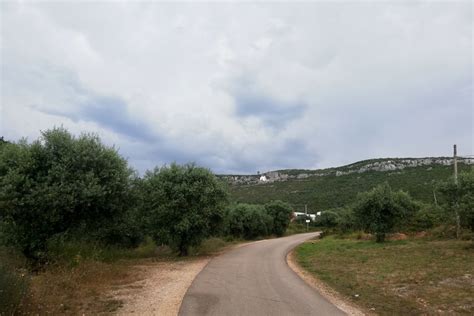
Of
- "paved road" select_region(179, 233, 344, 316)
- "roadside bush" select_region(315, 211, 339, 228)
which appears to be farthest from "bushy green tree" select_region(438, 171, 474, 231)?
"roadside bush" select_region(315, 211, 339, 228)

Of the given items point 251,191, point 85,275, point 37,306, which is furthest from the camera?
point 251,191

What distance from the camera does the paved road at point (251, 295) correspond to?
31.3ft

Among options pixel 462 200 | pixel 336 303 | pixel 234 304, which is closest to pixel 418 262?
pixel 462 200

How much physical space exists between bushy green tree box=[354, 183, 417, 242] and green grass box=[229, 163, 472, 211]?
30261mm

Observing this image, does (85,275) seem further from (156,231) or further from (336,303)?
(156,231)

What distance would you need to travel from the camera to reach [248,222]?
4659 cm

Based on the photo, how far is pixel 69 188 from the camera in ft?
51.9

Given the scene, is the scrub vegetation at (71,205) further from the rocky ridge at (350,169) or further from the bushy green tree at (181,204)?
the rocky ridge at (350,169)

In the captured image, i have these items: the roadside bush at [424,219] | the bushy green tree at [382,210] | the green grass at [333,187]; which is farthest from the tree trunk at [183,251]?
the green grass at [333,187]

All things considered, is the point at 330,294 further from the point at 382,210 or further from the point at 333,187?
the point at 333,187

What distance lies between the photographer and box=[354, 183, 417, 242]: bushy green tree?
Result: 30.3 metres

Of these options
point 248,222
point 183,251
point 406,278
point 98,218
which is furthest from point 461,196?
point 248,222

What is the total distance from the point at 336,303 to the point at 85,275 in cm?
793

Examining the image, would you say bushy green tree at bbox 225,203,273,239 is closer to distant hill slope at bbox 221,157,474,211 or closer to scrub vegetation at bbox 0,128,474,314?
scrub vegetation at bbox 0,128,474,314
